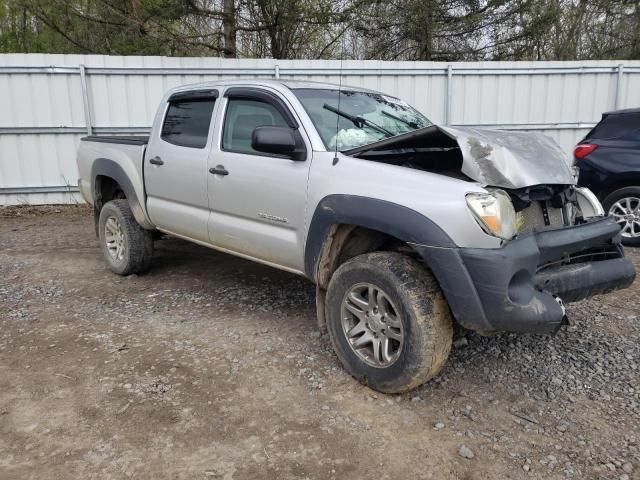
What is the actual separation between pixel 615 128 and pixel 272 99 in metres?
4.73

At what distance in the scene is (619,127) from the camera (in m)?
6.54

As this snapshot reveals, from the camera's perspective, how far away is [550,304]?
9.26ft

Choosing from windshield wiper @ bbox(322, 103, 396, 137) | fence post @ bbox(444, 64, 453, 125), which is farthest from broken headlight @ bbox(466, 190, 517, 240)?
fence post @ bbox(444, 64, 453, 125)

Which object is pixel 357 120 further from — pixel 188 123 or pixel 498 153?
pixel 188 123

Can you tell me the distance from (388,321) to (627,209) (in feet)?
15.8

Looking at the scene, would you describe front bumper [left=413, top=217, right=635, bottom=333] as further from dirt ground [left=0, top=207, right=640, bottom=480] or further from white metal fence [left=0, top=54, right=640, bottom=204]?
white metal fence [left=0, top=54, right=640, bottom=204]

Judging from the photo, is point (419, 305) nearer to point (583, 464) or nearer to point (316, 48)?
point (583, 464)

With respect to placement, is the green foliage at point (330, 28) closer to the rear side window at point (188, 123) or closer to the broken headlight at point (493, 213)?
the rear side window at point (188, 123)

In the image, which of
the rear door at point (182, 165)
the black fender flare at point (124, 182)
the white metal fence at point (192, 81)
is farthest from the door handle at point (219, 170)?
the white metal fence at point (192, 81)

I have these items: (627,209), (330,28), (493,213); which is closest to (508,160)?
(493,213)

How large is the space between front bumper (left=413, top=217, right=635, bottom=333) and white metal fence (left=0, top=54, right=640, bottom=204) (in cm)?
721

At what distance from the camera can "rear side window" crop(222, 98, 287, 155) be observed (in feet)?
13.3

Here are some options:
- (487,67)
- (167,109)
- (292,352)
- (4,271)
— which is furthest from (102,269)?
(487,67)

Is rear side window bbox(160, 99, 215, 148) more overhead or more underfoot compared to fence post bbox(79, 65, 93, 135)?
more underfoot
